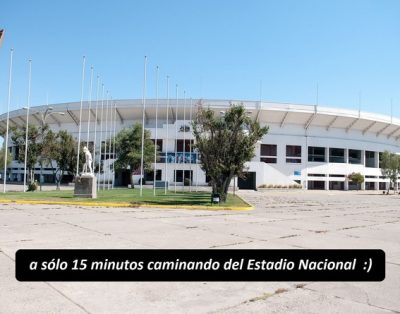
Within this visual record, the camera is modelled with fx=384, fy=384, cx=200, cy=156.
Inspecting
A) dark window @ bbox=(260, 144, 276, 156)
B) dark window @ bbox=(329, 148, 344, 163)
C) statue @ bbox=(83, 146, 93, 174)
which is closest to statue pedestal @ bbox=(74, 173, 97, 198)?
statue @ bbox=(83, 146, 93, 174)

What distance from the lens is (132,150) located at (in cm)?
5272

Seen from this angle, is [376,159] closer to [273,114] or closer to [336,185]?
[336,185]

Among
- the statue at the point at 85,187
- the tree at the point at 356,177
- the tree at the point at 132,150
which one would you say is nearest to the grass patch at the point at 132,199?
the statue at the point at 85,187

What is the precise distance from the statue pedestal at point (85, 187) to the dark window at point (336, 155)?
212 feet

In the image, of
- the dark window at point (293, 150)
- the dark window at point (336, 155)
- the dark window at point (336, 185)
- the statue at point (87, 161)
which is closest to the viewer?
the statue at point (87, 161)

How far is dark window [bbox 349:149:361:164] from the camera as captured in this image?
83.9 meters

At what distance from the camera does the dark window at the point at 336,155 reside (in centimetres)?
8119

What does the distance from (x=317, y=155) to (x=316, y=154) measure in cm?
122

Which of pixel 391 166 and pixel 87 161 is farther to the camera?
pixel 391 166

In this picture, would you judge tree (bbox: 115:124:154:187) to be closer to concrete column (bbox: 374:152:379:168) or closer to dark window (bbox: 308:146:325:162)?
dark window (bbox: 308:146:325:162)

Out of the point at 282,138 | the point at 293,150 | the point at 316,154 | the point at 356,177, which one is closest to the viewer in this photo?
the point at 282,138

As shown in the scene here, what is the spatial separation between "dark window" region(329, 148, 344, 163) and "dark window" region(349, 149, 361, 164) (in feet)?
9.05

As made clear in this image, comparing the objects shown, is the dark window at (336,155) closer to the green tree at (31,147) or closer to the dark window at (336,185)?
the dark window at (336,185)

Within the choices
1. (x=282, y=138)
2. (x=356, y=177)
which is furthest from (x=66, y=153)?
(x=356, y=177)
